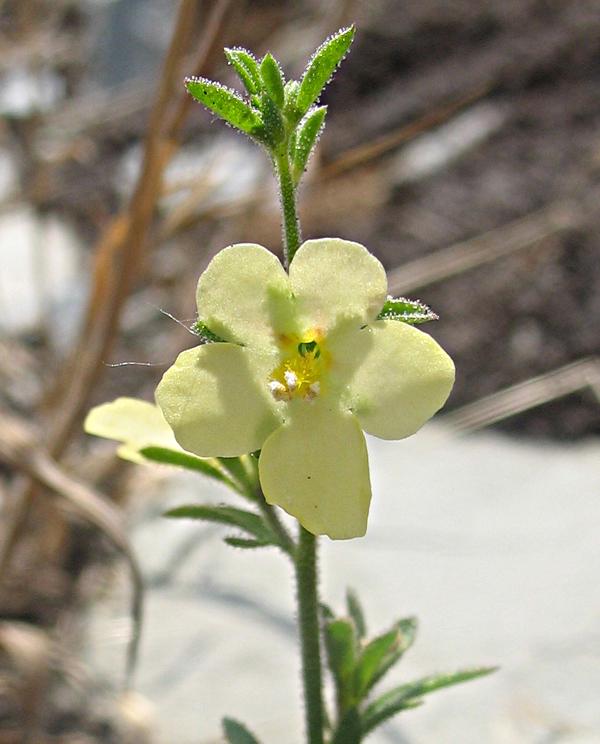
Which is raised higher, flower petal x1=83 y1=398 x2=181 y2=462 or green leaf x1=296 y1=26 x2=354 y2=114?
green leaf x1=296 y1=26 x2=354 y2=114

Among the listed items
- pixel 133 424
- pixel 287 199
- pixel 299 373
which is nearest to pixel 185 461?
pixel 133 424

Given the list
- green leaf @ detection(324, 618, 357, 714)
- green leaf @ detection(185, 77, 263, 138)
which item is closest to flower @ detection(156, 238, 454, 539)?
green leaf @ detection(185, 77, 263, 138)

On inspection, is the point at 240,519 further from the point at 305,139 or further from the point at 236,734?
the point at 305,139

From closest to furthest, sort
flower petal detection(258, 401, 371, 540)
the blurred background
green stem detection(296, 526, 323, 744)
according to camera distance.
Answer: flower petal detection(258, 401, 371, 540) < green stem detection(296, 526, 323, 744) < the blurred background

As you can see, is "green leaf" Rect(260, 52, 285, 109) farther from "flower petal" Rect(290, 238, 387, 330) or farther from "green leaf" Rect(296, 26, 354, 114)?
"flower petal" Rect(290, 238, 387, 330)

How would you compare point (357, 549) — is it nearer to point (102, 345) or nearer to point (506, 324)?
point (102, 345)

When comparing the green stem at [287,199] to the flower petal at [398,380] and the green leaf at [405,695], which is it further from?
the green leaf at [405,695]

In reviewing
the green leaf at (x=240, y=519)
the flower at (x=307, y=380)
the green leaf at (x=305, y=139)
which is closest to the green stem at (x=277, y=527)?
the green leaf at (x=240, y=519)
